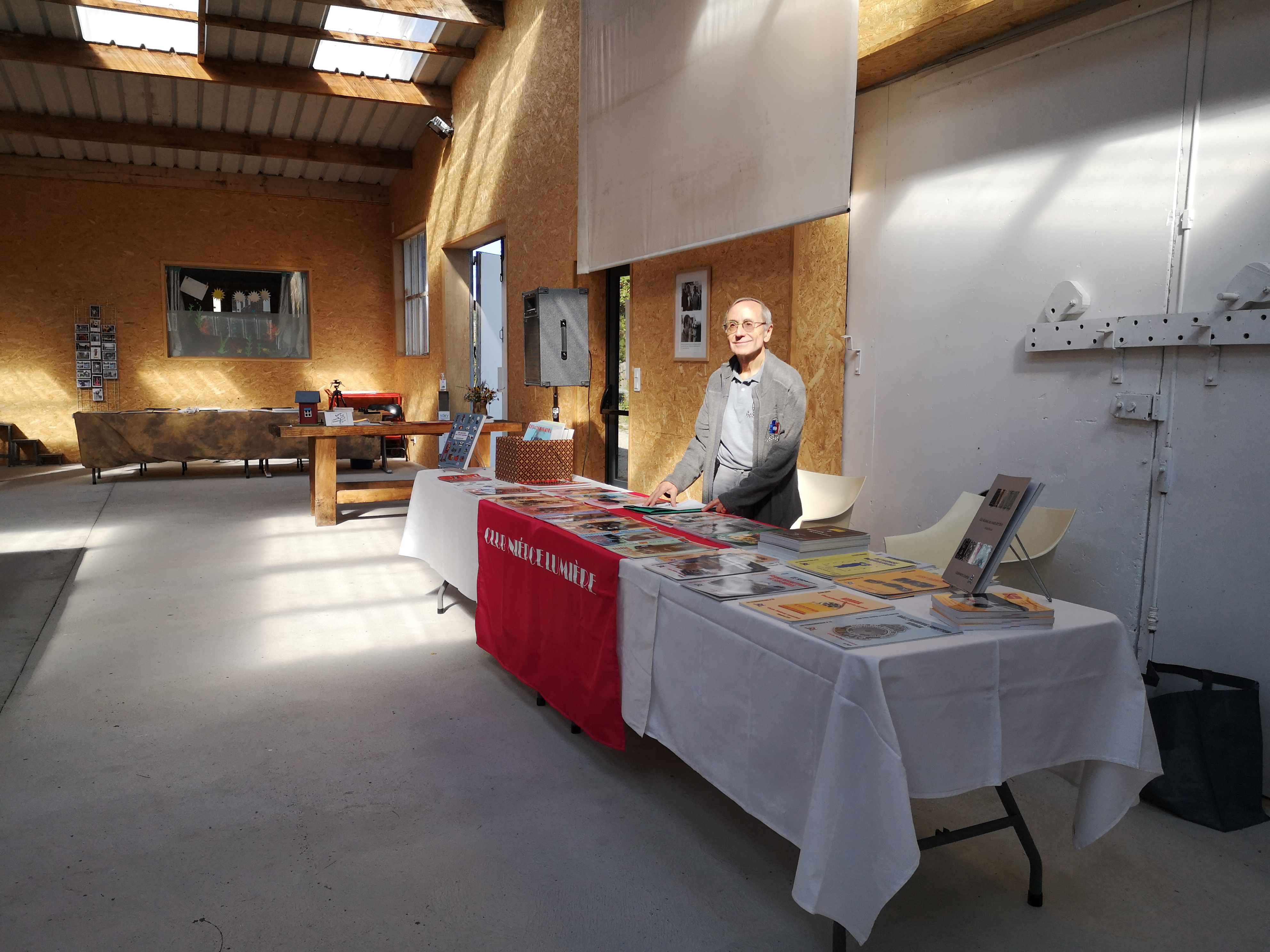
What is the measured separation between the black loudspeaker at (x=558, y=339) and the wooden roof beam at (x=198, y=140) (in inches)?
260

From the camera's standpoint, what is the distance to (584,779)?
2525mm

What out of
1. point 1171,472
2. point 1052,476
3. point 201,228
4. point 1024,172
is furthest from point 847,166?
→ point 201,228

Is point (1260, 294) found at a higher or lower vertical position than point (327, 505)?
higher

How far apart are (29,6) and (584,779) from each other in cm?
896

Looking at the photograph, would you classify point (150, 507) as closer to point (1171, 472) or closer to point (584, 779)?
point (584, 779)

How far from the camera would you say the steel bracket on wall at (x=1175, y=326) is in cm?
246

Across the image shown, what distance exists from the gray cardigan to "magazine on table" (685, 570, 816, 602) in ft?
3.12

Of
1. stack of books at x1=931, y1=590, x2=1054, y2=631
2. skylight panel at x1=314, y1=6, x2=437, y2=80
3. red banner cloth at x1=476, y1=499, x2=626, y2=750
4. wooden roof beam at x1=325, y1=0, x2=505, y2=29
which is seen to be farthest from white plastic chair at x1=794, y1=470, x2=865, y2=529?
skylight panel at x1=314, y1=6, x2=437, y2=80

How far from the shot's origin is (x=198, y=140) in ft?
34.4

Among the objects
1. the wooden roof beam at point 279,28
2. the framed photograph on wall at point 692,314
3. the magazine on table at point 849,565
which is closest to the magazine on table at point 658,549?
the magazine on table at point 849,565

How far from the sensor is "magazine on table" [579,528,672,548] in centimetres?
246

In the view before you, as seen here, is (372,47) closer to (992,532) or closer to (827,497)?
(827,497)

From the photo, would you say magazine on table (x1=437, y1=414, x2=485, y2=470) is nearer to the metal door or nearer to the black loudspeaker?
the black loudspeaker

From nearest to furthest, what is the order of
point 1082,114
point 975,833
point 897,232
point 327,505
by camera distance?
point 975,833 → point 1082,114 → point 897,232 → point 327,505
